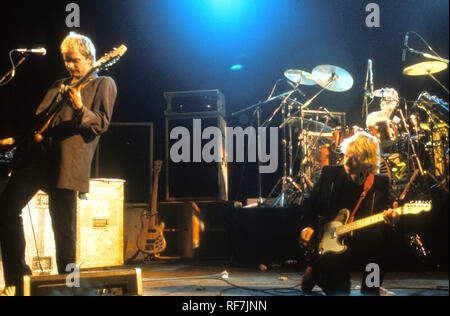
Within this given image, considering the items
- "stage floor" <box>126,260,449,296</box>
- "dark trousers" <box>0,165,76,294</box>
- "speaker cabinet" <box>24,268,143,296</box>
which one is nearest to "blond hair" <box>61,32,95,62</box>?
"dark trousers" <box>0,165,76,294</box>

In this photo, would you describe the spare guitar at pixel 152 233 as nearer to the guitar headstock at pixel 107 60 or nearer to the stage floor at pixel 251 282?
the stage floor at pixel 251 282

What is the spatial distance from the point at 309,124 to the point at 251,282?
154 inches

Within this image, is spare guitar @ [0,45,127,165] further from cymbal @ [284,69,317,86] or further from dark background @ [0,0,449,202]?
cymbal @ [284,69,317,86]

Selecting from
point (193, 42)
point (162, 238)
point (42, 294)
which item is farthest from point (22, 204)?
point (193, 42)

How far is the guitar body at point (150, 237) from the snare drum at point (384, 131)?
3.30m

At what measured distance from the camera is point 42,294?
1.97 meters

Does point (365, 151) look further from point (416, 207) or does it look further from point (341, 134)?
point (341, 134)

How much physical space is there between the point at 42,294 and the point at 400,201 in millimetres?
3911

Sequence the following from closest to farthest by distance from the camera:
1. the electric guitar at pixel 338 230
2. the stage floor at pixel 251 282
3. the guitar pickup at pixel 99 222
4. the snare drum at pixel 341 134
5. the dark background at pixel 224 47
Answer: the electric guitar at pixel 338 230 → the stage floor at pixel 251 282 → the guitar pickup at pixel 99 222 → the dark background at pixel 224 47 → the snare drum at pixel 341 134

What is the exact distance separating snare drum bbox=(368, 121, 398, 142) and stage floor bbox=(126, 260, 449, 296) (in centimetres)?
184

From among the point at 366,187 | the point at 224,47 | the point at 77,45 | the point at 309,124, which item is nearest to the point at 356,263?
the point at 366,187

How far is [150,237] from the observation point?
583 centimetres

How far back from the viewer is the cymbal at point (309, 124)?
6.26 metres

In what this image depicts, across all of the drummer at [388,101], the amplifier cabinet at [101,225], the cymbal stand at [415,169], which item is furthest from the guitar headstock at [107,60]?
the drummer at [388,101]
